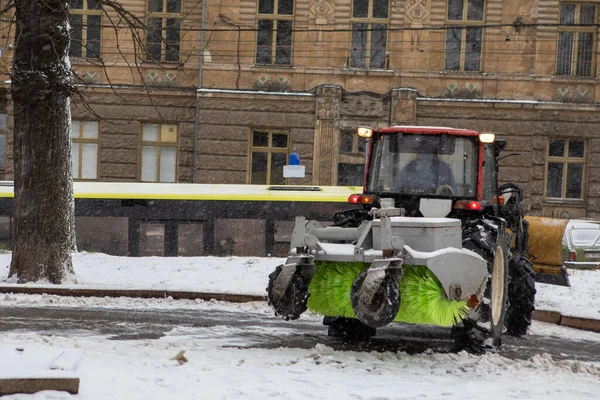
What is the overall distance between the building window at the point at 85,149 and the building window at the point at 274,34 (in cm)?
584

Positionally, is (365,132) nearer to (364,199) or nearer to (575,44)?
(364,199)

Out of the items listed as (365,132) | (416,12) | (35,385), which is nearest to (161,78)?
(416,12)

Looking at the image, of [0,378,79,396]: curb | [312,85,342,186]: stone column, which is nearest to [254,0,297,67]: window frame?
[312,85,342,186]: stone column

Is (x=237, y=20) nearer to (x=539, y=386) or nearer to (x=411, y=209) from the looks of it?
(x=411, y=209)

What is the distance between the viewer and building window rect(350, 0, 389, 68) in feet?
95.5

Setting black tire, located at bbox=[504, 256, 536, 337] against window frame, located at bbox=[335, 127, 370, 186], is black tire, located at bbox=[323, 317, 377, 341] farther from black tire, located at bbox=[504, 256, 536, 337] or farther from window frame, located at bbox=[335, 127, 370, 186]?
window frame, located at bbox=[335, 127, 370, 186]

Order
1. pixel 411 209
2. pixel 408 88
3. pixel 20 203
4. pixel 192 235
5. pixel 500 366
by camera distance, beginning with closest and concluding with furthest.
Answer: pixel 500 366 → pixel 411 209 → pixel 20 203 → pixel 192 235 → pixel 408 88

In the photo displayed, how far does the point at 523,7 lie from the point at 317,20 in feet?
21.2

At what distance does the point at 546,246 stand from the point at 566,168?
57.5 ft

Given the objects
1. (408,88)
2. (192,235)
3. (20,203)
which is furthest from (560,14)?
(20,203)

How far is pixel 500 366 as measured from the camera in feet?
25.0

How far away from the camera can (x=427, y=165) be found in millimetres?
9695

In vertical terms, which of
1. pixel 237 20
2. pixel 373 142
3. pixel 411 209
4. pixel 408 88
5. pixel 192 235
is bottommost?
pixel 192 235

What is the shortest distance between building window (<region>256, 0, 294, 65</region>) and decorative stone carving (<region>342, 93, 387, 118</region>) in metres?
2.32
